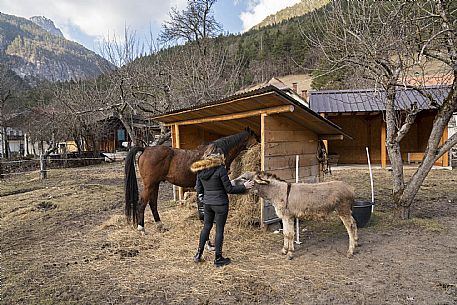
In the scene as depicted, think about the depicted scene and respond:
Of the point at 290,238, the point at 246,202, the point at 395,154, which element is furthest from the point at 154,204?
the point at 395,154

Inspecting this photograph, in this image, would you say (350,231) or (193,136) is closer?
(350,231)

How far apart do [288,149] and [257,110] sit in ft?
3.01

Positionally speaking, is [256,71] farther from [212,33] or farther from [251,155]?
[251,155]

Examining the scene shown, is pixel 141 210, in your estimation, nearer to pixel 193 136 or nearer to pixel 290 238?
pixel 290 238

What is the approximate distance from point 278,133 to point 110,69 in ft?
34.1

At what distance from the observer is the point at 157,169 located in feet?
17.8

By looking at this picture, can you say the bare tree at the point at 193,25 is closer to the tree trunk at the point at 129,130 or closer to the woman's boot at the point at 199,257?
the tree trunk at the point at 129,130

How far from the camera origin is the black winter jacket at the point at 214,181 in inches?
143

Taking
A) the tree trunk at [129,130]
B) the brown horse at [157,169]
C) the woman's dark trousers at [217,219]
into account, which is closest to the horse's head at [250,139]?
the brown horse at [157,169]

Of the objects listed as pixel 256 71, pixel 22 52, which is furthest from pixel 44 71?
pixel 256 71

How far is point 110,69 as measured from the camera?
12.8 m

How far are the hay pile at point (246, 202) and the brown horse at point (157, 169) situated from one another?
0.34 m

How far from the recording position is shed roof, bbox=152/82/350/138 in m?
4.26

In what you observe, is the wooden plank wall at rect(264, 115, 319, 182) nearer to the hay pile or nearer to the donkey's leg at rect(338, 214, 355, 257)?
the hay pile
